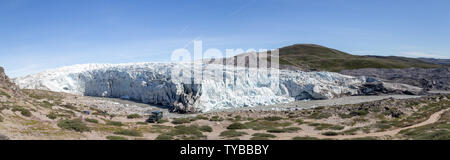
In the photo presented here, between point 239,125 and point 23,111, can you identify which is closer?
point 23,111

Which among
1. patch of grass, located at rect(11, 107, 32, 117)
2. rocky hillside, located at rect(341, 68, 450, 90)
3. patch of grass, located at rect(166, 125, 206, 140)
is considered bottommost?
patch of grass, located at rect(166, 125, 206, 140)

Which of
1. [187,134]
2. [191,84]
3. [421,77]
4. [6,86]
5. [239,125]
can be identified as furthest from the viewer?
[421,77]

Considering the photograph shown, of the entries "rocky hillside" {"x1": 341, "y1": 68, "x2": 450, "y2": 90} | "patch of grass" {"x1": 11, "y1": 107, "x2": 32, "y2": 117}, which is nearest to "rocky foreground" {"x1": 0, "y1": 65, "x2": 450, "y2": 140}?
"patch of grass" {"x1": 11, "y1": 107, "x2": 32, "y2": 117}

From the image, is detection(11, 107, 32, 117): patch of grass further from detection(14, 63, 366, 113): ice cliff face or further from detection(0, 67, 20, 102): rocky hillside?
detection(14, 63, 366, 113): ice cliff face

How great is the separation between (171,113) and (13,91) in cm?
1542

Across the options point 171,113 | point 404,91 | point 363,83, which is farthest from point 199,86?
point 404,91

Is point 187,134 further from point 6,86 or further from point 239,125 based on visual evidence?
point 6,86

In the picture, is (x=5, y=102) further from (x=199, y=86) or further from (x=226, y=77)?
(x=226, y=77)

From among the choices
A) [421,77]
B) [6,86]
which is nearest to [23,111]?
[6,86]

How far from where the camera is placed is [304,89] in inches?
Result: 1601

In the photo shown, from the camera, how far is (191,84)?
3572 cm

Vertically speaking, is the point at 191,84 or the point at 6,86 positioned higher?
the point at 6,86

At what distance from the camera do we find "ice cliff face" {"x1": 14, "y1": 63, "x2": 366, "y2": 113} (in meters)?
35.8

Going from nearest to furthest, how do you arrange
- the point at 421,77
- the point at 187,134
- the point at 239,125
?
the point at 187,134, the point at 239,125, the point at 421,77
